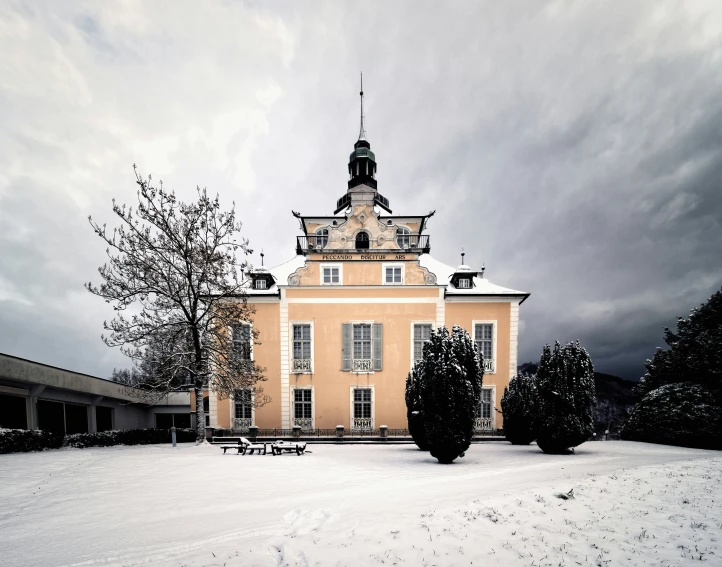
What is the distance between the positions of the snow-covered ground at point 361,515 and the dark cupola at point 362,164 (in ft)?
92.6

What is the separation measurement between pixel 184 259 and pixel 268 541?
49.5 ft

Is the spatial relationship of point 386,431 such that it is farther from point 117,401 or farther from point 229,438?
point 117,401

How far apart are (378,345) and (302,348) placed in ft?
18.1

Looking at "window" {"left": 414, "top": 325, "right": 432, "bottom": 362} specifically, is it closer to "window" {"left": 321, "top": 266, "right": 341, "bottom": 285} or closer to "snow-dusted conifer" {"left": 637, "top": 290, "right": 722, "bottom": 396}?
"window" {"left": 321, "top": 266, "right": 341, "bottom": 285}

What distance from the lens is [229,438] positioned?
20656 millimetres

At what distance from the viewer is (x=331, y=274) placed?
23.7 meters

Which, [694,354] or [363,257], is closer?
[694,354]

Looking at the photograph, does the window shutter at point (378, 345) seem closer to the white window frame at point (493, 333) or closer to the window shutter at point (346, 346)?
the window shutter at point (346, 346)

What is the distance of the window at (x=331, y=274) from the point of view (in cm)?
2369

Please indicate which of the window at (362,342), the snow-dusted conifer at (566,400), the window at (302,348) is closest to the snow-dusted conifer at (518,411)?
the snow-dusted conifer at (566,400)

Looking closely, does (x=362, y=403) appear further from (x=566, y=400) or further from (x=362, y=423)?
(x=566, y=400)

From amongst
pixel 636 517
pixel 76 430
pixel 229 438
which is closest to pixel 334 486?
pixel 636 517

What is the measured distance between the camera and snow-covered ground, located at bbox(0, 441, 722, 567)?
5.29m

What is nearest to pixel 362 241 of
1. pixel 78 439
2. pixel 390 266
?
pixel 390 266
